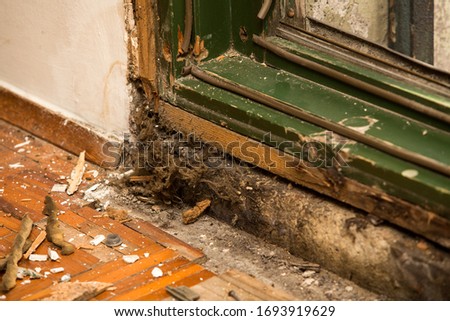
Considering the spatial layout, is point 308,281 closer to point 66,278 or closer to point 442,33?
point 66,278

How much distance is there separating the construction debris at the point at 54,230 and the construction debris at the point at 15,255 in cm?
8

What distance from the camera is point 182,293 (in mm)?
2857

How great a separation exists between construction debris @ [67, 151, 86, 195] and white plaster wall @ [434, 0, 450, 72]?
5.12 feet

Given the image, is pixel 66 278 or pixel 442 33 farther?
pixel 442 33

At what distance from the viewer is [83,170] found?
372cm

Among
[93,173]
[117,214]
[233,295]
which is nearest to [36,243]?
[117,214]

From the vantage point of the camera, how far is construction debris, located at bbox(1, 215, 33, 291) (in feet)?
9.59

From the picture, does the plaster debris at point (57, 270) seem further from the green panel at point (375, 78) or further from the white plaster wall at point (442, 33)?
the white plaster wall at point (442, 33)

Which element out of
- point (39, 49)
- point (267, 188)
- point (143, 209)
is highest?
point (39, 49)

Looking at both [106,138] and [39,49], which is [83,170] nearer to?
[106,138]

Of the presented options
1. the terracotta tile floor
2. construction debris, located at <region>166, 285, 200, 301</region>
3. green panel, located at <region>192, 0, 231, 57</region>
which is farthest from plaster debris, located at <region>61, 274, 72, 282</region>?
green panel, located at <region>192, 0, 231, 57</region>

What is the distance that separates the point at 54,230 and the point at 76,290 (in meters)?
0.42

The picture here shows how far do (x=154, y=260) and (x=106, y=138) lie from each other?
0.79m

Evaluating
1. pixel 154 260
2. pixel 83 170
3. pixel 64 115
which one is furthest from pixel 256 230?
pixel 64 115
